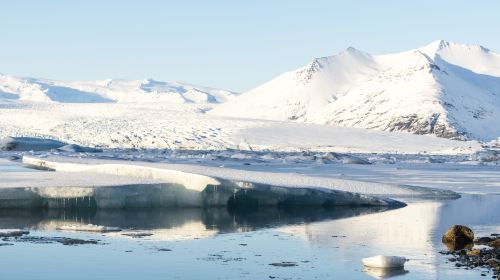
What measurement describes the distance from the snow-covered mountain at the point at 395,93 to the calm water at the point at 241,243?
82.0m

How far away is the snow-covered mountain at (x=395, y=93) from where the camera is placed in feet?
341

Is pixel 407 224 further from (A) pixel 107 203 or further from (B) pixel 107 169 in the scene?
(B) pixel 107 169

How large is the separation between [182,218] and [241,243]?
320 centimetres

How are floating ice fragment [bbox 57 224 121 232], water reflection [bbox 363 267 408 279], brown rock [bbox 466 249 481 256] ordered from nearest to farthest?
water reflection [bbox 363 267 408 279]
brown rock [bbox 466 249 481 256]
floating ice fragment [bbox 57 224 121 232]

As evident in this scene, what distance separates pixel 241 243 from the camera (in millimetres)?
13680

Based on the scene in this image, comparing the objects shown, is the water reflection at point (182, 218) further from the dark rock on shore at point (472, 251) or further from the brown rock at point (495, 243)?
the brown rock at point (495, 243)

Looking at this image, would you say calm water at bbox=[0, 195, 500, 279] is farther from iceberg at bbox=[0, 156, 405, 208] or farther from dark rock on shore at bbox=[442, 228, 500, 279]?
iceberg at bbox=[0, 156, 405, 208]

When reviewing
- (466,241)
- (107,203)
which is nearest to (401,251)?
(466,241)

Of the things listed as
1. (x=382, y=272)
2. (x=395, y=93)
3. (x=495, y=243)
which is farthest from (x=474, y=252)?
(x=395, y=93)

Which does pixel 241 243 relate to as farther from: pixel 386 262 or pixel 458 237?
pixel 458 237

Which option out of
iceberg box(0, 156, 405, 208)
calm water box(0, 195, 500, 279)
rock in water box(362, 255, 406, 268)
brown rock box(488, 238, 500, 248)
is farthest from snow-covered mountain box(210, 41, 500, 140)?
rock in water box(362, 255, 406, 268)

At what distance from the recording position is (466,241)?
13.5m

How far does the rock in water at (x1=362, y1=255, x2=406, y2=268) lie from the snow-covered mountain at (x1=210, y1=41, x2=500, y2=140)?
286 feet

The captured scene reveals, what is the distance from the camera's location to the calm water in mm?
11203
